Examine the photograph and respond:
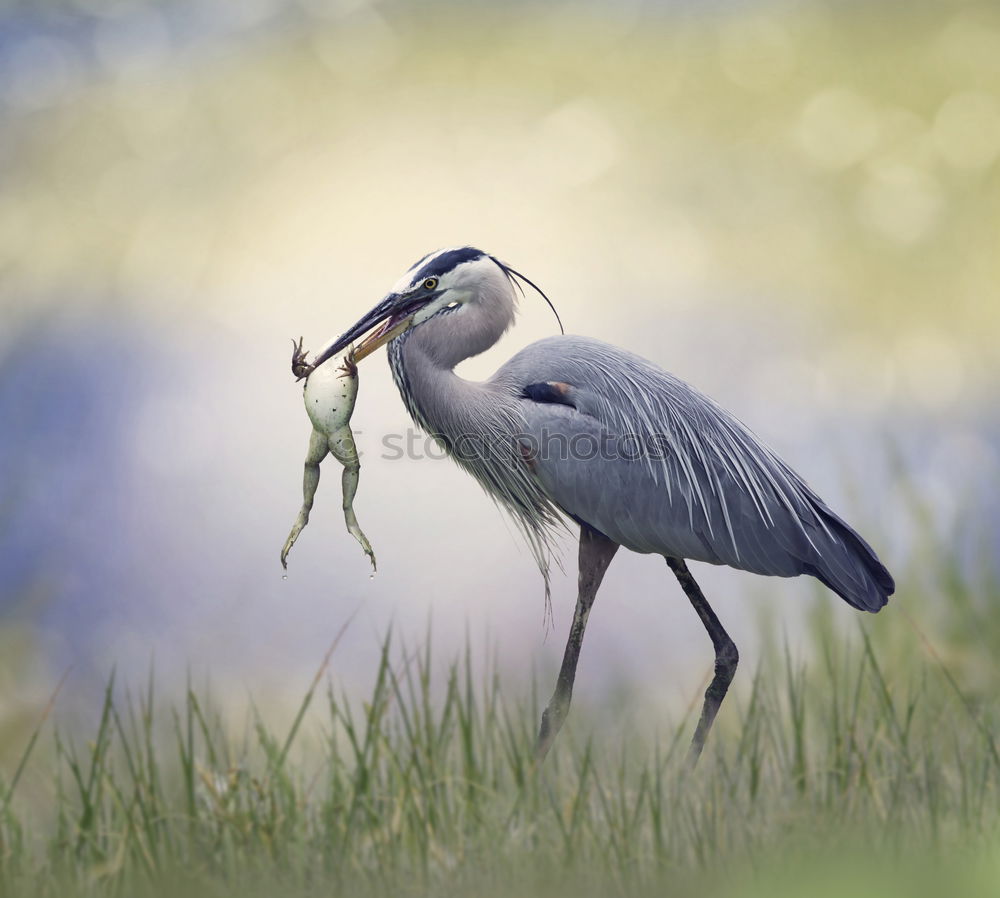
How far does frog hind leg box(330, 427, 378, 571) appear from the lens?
3.26 metres

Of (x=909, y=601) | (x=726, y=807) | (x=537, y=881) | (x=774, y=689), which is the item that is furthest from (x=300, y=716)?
(x=909, y=601)

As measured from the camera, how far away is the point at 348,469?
3.30 metres

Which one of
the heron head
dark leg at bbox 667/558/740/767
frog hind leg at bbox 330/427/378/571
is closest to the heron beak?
the heron head

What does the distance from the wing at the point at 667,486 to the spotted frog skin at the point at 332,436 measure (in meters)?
0.69

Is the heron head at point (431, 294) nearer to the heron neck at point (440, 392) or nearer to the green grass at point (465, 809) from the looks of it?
the heron neck at point (440, 392)

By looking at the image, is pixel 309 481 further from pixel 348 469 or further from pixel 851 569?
pixel 851 569

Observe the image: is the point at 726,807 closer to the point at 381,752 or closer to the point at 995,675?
the point at 381,752

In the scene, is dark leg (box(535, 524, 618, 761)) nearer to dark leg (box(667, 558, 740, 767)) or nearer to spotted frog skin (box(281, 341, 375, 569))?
dark leg (box(667, 558, 740, 767))

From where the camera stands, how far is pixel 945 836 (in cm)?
299

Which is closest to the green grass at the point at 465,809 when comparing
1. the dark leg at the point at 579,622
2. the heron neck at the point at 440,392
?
the dark leg at the point at 579,622

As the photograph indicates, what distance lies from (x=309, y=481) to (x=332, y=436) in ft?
0.48

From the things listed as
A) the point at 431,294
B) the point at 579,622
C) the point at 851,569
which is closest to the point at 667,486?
the point at 579,622

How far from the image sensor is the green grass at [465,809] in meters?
2.83

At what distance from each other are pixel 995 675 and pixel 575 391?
76.6 inches
